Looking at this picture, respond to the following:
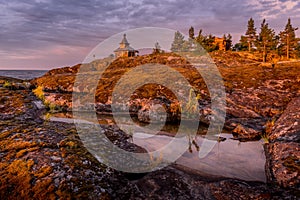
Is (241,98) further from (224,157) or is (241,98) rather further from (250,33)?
(250,33)

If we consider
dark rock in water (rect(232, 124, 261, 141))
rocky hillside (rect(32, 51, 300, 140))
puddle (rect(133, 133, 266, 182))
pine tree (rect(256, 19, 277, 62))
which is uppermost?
pine tree (rect(256, 19, 277, 62))

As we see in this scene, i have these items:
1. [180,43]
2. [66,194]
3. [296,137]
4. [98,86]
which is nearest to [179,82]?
[98,86]

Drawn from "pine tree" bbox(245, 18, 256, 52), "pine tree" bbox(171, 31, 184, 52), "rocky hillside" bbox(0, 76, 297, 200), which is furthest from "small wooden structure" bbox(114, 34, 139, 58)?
"rocky hillside" bbox(0, 76, 297, 200)

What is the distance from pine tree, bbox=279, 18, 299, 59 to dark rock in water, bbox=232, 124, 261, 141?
7009 centimetres

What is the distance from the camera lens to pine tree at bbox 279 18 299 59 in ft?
230

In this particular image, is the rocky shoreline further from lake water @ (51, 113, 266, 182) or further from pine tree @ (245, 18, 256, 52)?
pine tree @ (245, 18, 256, 52)

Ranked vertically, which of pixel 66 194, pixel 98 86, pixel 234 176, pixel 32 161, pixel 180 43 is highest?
pixel 180 43

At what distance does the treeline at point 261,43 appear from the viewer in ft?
232

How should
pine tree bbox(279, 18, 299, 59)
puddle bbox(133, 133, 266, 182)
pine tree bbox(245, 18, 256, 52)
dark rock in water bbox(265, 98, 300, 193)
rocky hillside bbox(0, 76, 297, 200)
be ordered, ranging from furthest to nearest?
1. pine tree bbox(245, 18, 256, 52)
2. pine tree bbox(279, 18, 299, 59)
3. puddle bbox(133, 133, 266, 182)
4. dark rock in water bbox(265, 98, 300, 193)
5. rocky hillside bbox(0, 76, 297, 200)

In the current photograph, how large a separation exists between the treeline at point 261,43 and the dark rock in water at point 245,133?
61.8 metres

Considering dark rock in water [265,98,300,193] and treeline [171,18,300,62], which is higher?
treeline [171,18,300,62]

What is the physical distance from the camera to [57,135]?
10.0m

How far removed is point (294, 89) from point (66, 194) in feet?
84.8

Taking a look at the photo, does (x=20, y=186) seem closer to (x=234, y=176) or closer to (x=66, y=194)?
(x=66, y=194)
